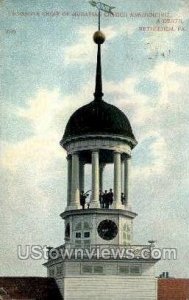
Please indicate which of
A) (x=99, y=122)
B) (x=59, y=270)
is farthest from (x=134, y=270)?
(x=99, y=122)

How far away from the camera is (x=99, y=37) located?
3078cm

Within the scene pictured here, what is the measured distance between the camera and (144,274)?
3191cm

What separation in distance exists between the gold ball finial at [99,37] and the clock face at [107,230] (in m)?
4.33

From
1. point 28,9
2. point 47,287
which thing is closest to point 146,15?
point 28,9

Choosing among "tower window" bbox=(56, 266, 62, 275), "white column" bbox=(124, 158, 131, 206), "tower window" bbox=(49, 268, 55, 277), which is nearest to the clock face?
"white column" bbox=(124, 158, 131, 206)

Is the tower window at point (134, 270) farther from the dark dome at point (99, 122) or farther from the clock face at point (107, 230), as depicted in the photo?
the dark dome at point (99, 122)

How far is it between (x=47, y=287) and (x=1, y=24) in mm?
6591

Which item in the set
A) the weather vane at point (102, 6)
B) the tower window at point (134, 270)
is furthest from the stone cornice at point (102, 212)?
the weather vane at point (102, 6)

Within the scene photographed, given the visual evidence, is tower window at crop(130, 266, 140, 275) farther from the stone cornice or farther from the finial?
the finial

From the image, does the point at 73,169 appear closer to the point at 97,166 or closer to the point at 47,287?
the point at 97,166

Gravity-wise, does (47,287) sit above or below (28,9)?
below

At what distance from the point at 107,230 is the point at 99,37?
4654 millimetres

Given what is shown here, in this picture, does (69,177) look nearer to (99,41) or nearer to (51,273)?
(51,273)

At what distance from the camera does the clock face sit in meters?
32.1
